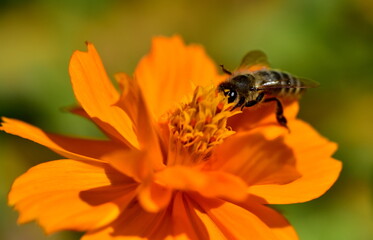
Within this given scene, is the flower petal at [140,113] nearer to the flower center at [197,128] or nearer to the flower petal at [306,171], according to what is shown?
the flower center at [197,128]

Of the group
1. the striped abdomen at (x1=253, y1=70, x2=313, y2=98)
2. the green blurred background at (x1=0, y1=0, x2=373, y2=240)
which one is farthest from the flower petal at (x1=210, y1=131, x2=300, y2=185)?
the green blurred background at (x1=0, y1=0, x2=373, y2=240)

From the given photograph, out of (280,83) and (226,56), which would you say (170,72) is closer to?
(280,83)

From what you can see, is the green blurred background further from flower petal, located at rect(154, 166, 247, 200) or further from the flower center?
flower petal, located at rect(154, 166, 247, 200)

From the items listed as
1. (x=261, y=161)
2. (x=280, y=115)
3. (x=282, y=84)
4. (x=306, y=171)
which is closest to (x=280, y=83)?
(x=282, y=84)

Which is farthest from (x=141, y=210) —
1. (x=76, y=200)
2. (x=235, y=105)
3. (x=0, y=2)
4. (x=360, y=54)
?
(x=0, y=2)

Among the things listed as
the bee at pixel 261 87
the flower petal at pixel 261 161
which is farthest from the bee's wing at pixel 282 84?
the flower petal at pixel 261 161

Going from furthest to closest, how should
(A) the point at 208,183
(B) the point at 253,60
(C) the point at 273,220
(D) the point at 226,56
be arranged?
(D) the point at 226,56 → (B) the point at 253,60 → (C) the point at 273,220 → (A) the point at 208,183
